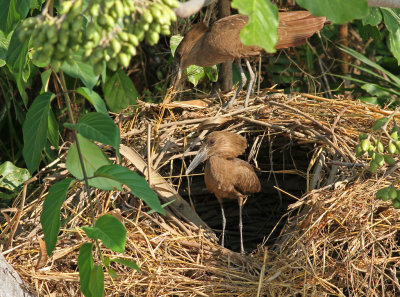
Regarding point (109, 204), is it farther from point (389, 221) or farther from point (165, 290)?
point (389, 221)

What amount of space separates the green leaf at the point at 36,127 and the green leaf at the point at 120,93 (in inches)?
82.3

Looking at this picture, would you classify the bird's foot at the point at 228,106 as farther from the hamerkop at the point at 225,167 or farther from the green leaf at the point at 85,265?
the green leaf at the point at 85,265

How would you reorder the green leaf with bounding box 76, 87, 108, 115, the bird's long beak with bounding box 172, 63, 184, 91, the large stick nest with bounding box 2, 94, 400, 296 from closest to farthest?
the green leaf with bounding box 76, 87, 108, 115, the large stick nest with bounding box 2, 94, 400, 296, the bird's long beak with bounding box 172, 63, 184, 91

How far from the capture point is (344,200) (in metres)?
2.42

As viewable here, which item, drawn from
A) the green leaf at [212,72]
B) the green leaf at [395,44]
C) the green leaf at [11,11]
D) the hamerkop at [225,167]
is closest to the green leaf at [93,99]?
the green leaf at [11,11]

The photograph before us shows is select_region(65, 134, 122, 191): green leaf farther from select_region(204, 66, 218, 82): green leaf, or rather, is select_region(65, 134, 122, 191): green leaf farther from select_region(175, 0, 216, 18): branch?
select_region(204, 66, 218, 82): green leaf

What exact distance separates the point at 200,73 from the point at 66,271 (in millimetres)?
1671

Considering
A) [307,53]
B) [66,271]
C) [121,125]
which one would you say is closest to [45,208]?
[66,271]

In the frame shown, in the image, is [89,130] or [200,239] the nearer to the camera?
[89,130]

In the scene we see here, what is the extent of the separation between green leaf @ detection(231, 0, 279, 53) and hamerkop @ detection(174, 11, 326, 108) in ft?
6.39

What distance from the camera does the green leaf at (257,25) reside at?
1100 millimetres

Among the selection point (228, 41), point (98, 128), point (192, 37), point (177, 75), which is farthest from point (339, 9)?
point (177, 75)

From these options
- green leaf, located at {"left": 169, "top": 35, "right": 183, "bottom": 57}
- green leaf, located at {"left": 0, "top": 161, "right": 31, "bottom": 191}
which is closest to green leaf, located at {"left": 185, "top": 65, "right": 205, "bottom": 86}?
green leaf, located at {"left": 169, "top": 35, "right": 183, "bottom": 57}

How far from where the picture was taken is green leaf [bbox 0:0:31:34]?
1.71 meters
